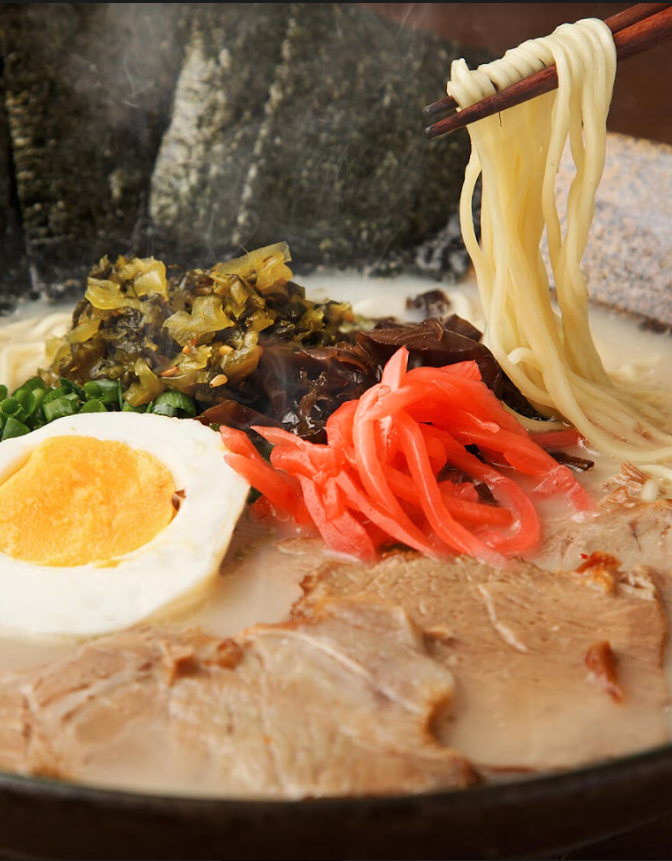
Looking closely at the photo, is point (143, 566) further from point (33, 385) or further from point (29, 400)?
point (33, 385)

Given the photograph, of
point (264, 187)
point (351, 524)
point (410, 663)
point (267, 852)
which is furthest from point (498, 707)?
point (264, 187)

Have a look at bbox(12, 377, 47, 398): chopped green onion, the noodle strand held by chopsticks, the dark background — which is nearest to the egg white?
bbox(12, 377, 47, 398): chopped green onion

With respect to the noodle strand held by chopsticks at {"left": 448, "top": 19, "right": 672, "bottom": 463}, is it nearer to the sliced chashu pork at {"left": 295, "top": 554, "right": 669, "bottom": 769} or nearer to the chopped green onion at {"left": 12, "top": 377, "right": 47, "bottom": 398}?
the sliced chashu pork at {"left": 295, "top": 554, "right": 669, "bottom": 769}

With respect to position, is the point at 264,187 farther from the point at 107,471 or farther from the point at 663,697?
the point at 663,697

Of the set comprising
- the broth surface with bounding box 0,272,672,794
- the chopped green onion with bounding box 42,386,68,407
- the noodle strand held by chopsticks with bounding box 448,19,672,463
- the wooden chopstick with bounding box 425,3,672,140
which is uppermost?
the wooden chopstick with bounding box 425,3,672,140

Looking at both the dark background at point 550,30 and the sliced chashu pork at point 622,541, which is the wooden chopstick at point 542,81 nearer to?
the dark background at point 550,30

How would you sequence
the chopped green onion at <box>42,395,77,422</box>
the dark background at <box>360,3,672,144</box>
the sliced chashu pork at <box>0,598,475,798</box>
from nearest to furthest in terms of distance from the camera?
the sliced chashu pork at <box>0,598,475,798</box>, the chopped green onion at <box>42,395,77,422</box>, the dark background at <box>360,3,672,144</box>

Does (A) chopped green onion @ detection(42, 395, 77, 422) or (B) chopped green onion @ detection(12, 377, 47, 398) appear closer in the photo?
(A) chopped green onion @ detection(42, 395, 77, 422)

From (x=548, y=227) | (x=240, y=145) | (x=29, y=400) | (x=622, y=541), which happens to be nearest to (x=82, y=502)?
(x=29, y=400)
